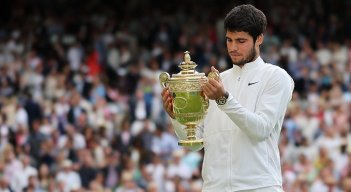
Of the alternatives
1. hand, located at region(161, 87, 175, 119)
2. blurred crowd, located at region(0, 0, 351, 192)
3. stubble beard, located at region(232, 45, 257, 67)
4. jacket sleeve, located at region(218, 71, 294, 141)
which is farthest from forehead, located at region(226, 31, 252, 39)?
blurred crowd, located at region(0, 0, 351, 192)

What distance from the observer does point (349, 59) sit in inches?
782

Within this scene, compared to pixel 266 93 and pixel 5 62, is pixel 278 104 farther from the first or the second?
pixel 5 62

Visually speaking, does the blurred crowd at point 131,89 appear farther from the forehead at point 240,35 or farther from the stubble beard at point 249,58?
the forehead at point 240,35

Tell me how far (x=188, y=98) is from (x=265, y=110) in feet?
1.66

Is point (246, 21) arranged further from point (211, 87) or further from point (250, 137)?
point (250, 137)

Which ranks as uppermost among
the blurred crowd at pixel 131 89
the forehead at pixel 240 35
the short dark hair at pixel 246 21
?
the short dark hair at pixel 246 21

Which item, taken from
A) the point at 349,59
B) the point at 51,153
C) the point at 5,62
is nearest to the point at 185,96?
the point at 51,153

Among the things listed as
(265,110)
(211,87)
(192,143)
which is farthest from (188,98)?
(265,110)

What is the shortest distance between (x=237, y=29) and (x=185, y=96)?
1.73ft

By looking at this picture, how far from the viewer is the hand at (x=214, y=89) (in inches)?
246

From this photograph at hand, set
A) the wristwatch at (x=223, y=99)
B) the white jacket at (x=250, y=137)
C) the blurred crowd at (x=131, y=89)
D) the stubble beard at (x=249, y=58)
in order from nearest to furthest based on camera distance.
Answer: the wristwatch at (x=223, y=99) → the white jacket at (x=250, y=137) → the stubble beard at (x=249, y=58) → the blurred crowd at (x=131, y=89)

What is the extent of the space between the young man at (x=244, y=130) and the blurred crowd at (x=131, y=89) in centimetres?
791

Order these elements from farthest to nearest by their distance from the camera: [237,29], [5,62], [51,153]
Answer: [5,62]
[51,153]
[237,29]

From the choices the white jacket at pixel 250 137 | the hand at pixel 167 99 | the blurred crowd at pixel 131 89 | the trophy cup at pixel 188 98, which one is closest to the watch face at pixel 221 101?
the white jacket at pixel 250 137
